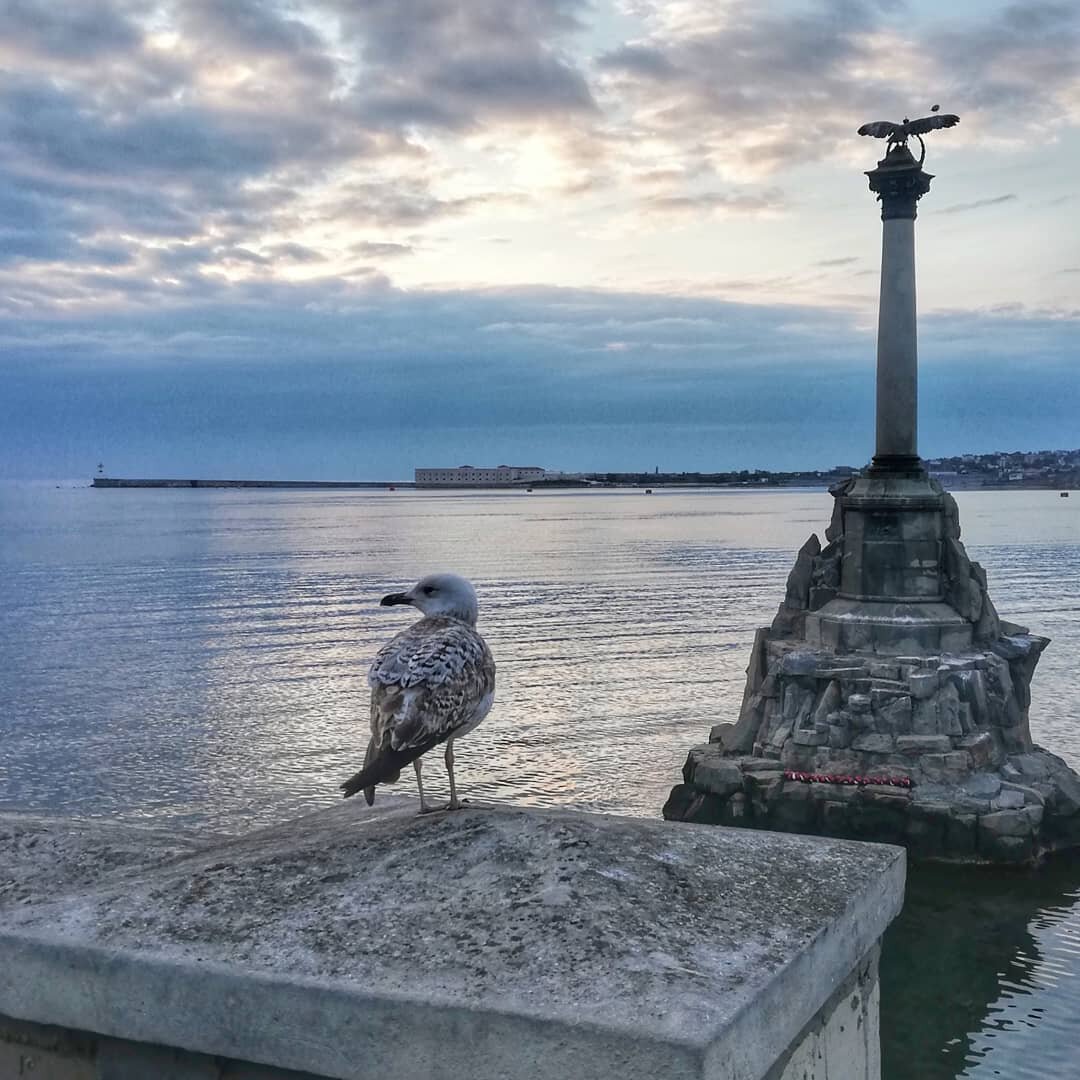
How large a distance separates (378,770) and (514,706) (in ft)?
85.9

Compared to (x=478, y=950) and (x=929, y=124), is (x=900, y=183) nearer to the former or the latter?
(x=929, y=124)

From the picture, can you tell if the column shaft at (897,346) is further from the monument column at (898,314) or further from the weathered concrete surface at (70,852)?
the weathered concrete surface at (70,852)

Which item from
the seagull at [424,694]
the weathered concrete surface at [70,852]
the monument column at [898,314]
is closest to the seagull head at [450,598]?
the seagull at [424,694]

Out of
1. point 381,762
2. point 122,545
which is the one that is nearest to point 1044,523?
point 122,545

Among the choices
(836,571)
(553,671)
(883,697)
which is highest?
(836,571)

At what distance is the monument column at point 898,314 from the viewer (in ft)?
63.8

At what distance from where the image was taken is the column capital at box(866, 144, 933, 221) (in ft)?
63.5

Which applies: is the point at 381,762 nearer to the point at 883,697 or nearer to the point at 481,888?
the point at 481,888

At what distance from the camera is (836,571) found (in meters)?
20.2

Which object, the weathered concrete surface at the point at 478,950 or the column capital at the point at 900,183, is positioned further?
the column capital at the point at 900,183

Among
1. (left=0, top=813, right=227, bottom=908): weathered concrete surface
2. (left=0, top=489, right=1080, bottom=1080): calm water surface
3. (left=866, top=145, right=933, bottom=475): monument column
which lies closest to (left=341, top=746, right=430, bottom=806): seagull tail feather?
(left=0, top=813, right=227, bottom=908): weathered concrete surface

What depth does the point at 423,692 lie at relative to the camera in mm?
4070

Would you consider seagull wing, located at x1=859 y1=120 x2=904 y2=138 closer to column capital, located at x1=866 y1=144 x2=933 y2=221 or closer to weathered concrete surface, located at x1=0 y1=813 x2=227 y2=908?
column capital, located at x1=866 y1=144 x2=933 y2=221

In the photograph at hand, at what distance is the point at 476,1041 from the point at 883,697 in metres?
16.9
